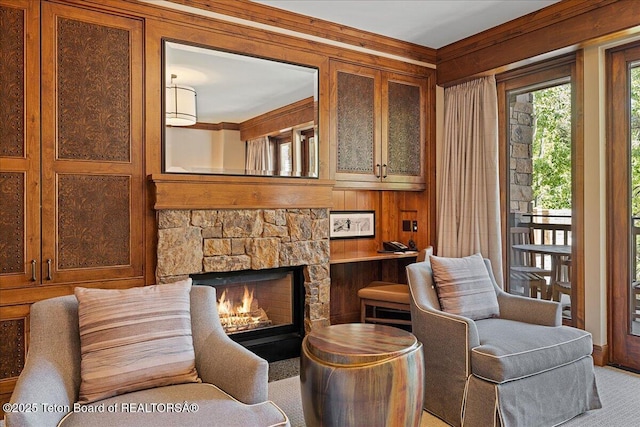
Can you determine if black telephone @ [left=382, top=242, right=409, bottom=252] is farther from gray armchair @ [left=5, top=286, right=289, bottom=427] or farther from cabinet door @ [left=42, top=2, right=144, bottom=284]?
gray armchair @ [left=5, top=286, right=289, bottom=427]

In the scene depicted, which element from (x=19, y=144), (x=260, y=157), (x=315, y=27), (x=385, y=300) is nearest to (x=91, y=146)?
(x=19, y=144)

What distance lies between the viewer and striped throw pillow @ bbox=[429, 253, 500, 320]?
2.91 m

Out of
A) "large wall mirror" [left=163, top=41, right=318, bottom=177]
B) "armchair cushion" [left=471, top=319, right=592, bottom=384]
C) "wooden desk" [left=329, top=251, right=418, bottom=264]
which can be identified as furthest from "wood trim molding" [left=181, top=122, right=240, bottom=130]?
"armchair cushion" [left=471, top=319, right=592, bottom=384]

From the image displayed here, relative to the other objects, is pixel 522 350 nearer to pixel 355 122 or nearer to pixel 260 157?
pixel 260 157

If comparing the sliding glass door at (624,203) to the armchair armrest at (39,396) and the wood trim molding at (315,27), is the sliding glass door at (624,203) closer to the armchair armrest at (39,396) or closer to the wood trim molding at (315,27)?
the wood trim molding at (315,27)

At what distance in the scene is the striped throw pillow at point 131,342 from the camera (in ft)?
6.03

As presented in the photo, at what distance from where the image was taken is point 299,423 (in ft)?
8.55

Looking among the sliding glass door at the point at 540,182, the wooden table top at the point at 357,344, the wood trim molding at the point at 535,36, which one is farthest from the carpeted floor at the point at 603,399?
the wood trim molding at the point at 535,36

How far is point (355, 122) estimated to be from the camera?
13.3 feet

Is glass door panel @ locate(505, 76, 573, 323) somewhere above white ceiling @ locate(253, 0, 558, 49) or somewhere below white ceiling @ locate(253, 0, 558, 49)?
below

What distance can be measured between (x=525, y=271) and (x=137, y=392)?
3314 mm

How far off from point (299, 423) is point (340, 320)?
189cm

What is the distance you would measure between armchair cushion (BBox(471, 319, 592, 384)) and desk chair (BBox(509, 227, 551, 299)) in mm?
1184

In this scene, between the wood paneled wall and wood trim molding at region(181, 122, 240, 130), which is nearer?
wood trim molding at region(181, 122, 240, 130)
